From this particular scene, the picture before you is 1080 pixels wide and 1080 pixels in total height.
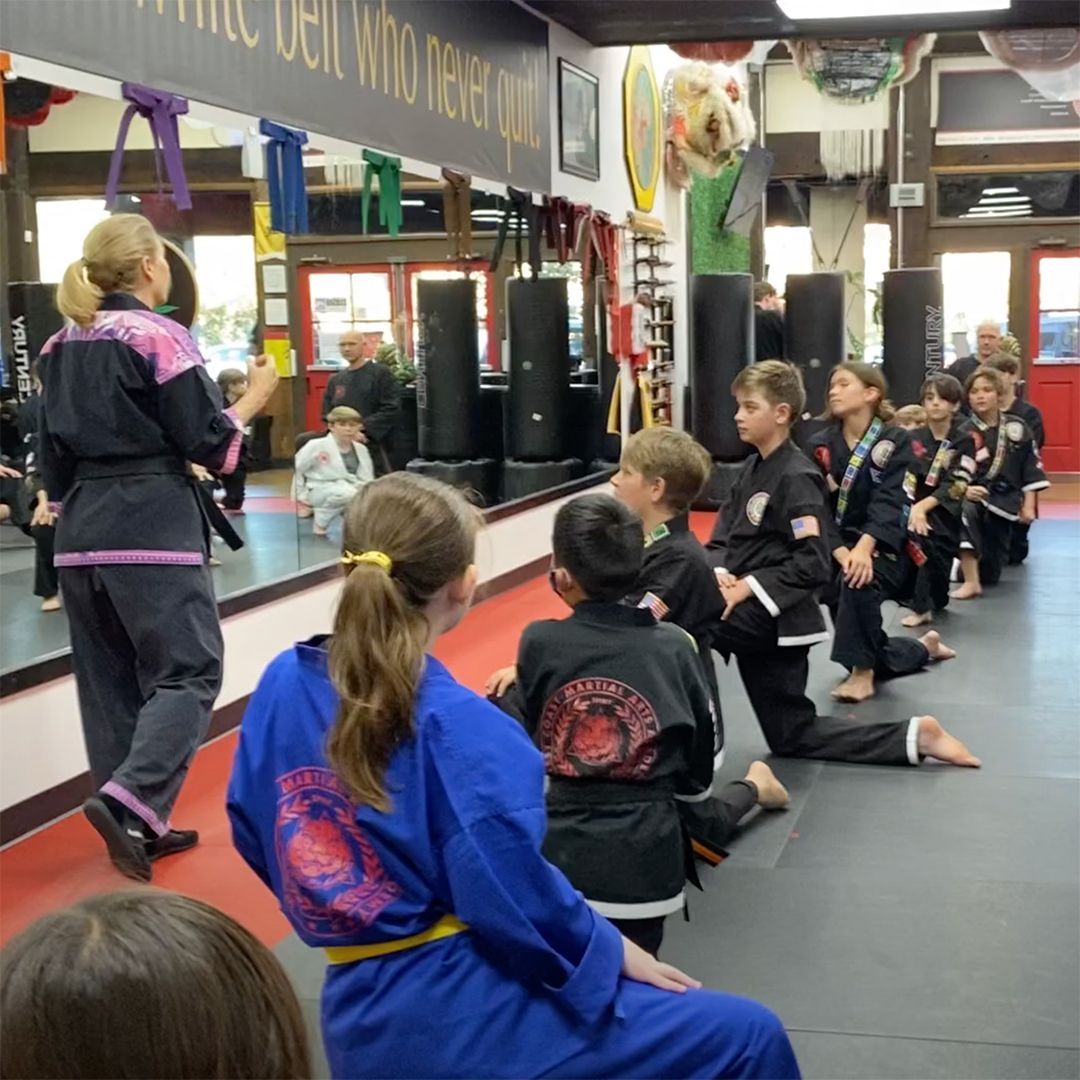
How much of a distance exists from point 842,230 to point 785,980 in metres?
15.0

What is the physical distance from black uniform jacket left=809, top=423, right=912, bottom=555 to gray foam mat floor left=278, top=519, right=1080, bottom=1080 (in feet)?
2.22

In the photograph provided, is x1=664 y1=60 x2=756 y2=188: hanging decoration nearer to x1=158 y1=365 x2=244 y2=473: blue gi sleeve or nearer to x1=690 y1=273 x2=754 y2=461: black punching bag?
x1=690 y1=273 x2=754 y2=461: black punching bag

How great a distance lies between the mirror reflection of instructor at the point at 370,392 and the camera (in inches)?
Answer: 316

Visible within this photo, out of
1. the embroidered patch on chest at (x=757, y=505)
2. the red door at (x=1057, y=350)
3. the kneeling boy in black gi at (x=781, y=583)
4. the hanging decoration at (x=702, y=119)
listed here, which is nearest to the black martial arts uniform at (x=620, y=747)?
the kneeling boy in black gi at (x=781, y=583)

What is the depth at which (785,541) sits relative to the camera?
463cm

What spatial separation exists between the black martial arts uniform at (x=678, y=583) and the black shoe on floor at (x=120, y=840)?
4.50ft

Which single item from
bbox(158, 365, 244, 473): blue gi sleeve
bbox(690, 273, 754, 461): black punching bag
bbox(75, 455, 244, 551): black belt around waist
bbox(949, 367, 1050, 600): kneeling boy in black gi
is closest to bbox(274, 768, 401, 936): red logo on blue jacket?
bbox(158, 365, 244, 473): blue gi sleeve

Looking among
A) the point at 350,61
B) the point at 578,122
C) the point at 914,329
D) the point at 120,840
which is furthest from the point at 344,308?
the point at 120,840

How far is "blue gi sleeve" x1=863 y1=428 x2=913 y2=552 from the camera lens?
5.39 metres

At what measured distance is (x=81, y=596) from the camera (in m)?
3.80

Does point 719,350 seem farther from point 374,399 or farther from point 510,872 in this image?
point 510,872

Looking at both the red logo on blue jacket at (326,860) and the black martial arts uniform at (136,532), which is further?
the black martial arts uniform at (136,532)

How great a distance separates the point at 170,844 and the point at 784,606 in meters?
1.88

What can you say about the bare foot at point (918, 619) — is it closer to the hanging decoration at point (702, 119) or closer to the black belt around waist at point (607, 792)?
the black belt around waist at point (607, 792)
